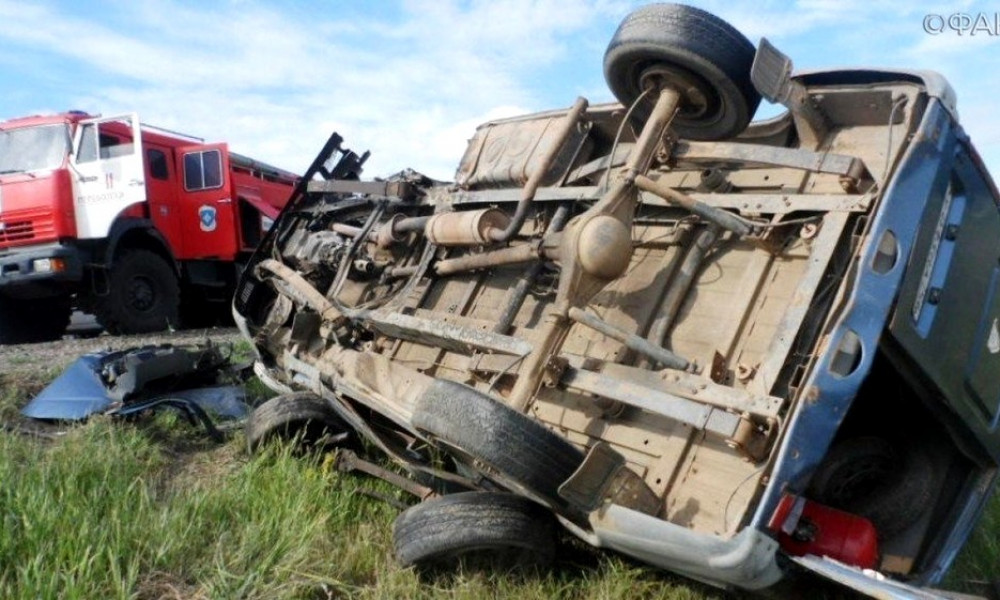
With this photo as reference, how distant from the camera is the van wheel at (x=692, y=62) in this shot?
2994 mm

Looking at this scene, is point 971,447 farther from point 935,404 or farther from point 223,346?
point 223,346

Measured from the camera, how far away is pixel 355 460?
3.66 metres

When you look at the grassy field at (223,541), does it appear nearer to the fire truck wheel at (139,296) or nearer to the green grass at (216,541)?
the green grass at (216,541)

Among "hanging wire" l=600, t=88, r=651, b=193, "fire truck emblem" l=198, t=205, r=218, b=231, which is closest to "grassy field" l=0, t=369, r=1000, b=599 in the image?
"hanging wire" l=600, t=88, r=651, b=193

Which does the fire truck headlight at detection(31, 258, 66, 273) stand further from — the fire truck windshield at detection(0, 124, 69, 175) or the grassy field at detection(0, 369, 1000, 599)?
the grassy field at detection(0, 369, 1000, 599)

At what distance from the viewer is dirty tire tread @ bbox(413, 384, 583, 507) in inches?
95.3

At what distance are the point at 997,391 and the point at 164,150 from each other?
8.93 m

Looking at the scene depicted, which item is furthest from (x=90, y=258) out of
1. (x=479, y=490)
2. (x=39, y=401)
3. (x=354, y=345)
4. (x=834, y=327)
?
(x=834, y=327)

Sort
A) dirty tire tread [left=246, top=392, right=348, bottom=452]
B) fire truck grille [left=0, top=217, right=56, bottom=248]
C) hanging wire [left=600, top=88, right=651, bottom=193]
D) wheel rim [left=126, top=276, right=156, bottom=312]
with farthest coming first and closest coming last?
wheel rim [left=126, top=276, right=156, bottom=312], fire truck grille [left=0, top=217, right=56, bottom=248], dirty tire tread [left=246, top=392, right=348, bottom=452], hanging wire [left=600, top=88, right=651, bottom=193]

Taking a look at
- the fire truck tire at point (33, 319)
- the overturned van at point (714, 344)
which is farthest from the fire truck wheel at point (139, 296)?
the overturned van at point (714, 344)

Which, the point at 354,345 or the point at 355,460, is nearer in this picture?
the point at 355,460

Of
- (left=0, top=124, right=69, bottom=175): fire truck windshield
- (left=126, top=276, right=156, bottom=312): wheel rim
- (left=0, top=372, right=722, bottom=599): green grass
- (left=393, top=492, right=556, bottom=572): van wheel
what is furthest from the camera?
(left=126, top=276, right=156, bottom=312): wheel rim

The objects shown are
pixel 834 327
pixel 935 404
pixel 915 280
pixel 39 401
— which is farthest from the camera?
pixel 39 401

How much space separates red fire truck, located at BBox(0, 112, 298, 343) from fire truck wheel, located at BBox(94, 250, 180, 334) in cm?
1
